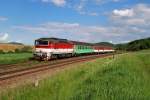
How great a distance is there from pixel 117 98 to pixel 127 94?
3.05 feet

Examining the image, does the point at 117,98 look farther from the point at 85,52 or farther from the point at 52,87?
the point at 85,52

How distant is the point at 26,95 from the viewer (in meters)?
14.1

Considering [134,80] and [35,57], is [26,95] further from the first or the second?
[35,57]

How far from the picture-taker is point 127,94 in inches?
514

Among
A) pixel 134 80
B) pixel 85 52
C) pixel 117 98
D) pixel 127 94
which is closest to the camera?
pixel 117 98

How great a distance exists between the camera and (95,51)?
90.6 m

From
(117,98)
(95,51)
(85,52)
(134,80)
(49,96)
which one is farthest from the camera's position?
(95,51)

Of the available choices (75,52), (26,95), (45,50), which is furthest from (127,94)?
(75,52)

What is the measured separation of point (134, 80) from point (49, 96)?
250 inches

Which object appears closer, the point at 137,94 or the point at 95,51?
A: the point at 137,94

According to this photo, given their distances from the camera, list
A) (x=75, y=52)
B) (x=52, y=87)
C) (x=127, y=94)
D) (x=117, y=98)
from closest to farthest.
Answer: (x=117, y=98), (x=127, y=94), (x=52, y=87), (x=75, y=52)

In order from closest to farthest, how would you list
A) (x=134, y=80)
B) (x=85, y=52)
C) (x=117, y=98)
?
(x=117, y=98), (x=134, y=80), (x=85, y=52)

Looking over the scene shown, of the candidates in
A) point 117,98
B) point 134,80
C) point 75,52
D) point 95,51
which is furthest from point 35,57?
point 95,51

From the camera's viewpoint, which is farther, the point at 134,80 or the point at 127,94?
the point at 134,80
